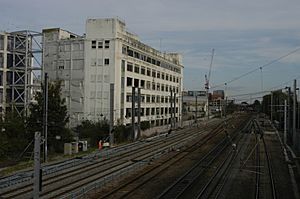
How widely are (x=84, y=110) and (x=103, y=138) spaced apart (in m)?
15.0

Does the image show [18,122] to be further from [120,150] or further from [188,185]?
[188,185]

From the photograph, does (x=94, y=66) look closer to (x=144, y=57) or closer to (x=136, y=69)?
(x=136, y=69)

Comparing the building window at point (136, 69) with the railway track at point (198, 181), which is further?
the building window at point (136, 69)

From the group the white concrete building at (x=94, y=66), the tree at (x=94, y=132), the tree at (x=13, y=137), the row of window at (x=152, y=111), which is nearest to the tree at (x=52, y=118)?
the tree at (x=13, y=137)

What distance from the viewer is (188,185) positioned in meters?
23.6

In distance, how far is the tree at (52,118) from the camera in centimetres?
4016

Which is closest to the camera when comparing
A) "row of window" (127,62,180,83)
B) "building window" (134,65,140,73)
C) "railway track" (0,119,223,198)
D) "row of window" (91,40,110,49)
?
"railway track" (0,119,223,198)

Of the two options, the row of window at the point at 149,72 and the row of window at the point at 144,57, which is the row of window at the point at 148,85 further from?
the row of window at the point at 144,57

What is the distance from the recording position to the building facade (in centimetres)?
5769

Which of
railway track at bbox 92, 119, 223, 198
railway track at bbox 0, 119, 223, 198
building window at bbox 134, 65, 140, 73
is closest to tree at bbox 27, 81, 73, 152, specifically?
railway track at bbox 0, 119, 223, 198

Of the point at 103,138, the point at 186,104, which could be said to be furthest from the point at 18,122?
the point at 186,104

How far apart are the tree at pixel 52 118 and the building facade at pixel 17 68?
16.7 meters

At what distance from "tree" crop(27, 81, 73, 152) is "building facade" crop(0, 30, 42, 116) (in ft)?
54.9

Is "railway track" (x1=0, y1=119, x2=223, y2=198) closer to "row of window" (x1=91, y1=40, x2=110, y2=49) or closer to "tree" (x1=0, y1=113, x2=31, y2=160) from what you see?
"tree" (x1=0, y1=113, x2=31, y2=160)
